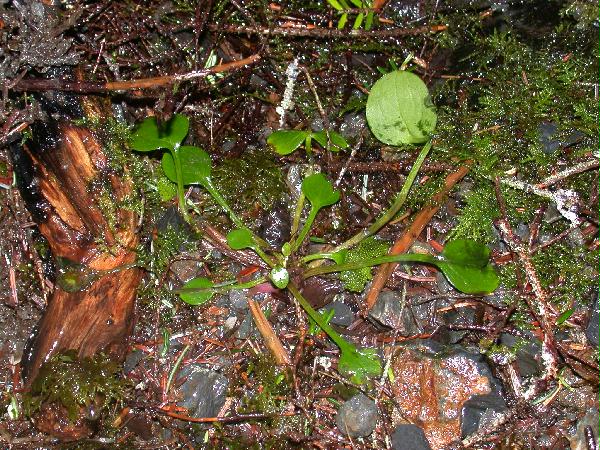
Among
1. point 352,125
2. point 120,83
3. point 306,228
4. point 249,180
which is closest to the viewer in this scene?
point 120,83

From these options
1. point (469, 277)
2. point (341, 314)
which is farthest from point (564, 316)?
point (341, 314)

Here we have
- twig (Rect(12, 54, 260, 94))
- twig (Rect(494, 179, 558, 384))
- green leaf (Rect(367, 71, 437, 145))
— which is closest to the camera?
twig (Rect(12, 54, 260, 94))

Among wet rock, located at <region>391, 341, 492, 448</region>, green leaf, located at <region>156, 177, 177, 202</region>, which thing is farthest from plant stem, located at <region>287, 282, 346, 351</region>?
green leaf, located at <region>156, 177, 177, 202</region>

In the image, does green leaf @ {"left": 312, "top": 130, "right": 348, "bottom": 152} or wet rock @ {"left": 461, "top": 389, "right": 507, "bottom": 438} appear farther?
green leaf @ {"left": 312, "top": 130, "right": 348, "bottom": 152}

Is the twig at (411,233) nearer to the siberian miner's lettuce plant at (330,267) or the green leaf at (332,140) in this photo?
the siberian miner's lettuce plant at (330,267)

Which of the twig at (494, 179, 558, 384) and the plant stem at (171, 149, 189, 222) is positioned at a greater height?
the plant stem at (171, 149, 189, 222)

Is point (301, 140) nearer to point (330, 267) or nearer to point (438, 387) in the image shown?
point (330, 267)

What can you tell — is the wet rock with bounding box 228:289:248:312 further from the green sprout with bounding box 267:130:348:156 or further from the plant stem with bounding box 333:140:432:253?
the green sprout with bounding box 267:130:348:156
